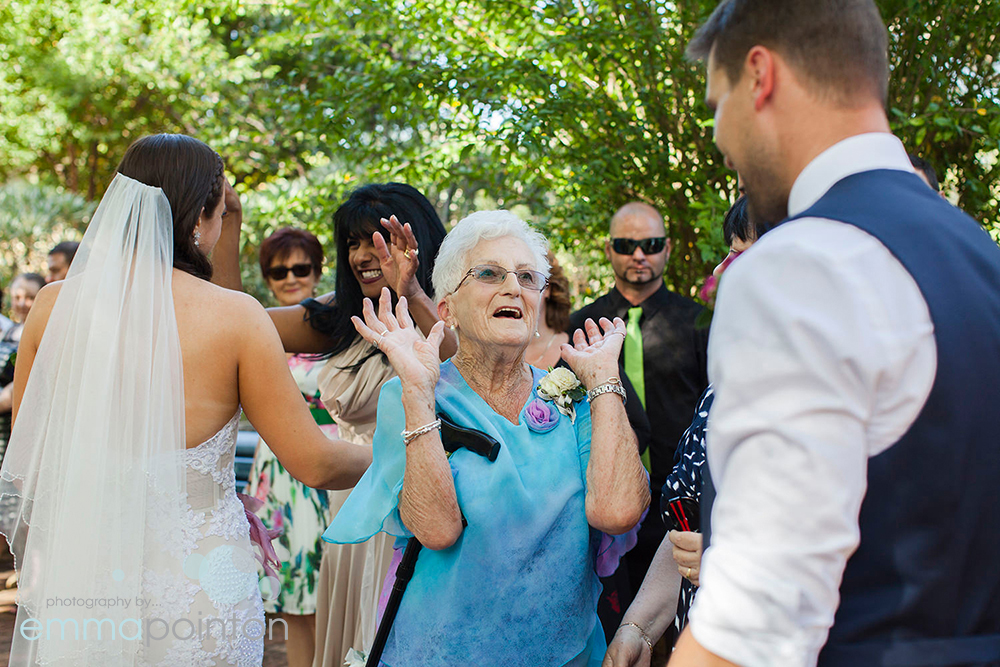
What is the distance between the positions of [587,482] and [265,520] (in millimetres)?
2188

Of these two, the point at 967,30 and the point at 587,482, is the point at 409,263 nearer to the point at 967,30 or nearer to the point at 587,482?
the point at 587,482

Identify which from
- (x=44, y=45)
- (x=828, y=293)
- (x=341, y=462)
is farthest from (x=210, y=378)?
(x=44, y=45)

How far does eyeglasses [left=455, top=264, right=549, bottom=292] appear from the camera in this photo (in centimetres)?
260

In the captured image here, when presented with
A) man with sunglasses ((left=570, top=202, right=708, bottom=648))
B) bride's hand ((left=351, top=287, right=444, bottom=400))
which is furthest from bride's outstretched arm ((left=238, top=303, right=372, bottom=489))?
man with sunglasses ((left=570, top=202, right=708, bottom=648))

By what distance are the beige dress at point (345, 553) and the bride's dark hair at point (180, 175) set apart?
1201mm

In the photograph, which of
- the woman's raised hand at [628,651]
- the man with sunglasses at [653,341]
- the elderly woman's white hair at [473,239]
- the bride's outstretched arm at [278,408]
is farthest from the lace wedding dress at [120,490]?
the man with sunglasses at [653,341]

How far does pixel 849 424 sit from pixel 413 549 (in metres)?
1.60

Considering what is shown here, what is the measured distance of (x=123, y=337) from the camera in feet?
7.27

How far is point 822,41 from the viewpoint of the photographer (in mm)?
1108

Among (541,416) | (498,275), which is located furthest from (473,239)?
(541,416)

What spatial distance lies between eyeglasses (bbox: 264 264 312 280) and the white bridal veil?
2.24 m

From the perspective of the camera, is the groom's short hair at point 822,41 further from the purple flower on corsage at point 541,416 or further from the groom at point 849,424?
the purple flower on corsage at point 541,416

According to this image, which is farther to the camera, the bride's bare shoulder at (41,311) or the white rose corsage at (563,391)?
the white rose corsage at (563,391)

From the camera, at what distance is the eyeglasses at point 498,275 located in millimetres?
2602
